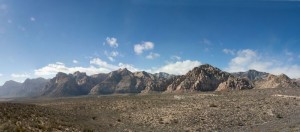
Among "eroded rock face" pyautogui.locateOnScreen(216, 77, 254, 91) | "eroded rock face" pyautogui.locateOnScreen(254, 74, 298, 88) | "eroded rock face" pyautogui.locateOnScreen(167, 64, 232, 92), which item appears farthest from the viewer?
"eroded rock face" pyautogui.locateOnScreen(167, 64, 232, 92)

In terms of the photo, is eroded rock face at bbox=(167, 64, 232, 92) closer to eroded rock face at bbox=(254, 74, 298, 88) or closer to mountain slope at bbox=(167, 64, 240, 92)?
mountain slope at bbox=(167, 64, 240, 92)

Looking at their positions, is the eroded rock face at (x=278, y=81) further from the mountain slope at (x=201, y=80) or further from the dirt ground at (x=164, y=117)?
the dirt ground at (x=164, y=117)

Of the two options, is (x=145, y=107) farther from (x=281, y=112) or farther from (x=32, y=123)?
(x=32, y=123)

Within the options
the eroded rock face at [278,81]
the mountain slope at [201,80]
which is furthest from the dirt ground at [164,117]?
the mountain slope at [201,80]

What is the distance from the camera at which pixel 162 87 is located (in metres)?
200

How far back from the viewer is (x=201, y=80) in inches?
6599

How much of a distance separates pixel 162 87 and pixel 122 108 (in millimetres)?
145184

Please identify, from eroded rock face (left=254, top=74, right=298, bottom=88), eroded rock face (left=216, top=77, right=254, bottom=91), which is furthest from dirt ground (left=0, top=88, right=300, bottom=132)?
eroded rock face (left=216, top=77, right=254, bottom=91)

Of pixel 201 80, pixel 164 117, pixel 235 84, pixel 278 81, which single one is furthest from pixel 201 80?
pixel 164 117

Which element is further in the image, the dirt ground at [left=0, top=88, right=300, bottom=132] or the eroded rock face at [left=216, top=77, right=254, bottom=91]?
the eroded rock face at [left=216, top=77, right=254, bottom=91]

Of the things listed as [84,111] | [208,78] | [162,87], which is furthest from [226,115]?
[162,87]

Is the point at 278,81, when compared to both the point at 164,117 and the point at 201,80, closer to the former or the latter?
the point at 201,80

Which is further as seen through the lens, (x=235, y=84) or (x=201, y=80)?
(x=201, y=80)

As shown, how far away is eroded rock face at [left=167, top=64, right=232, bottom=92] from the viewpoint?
545 feet
